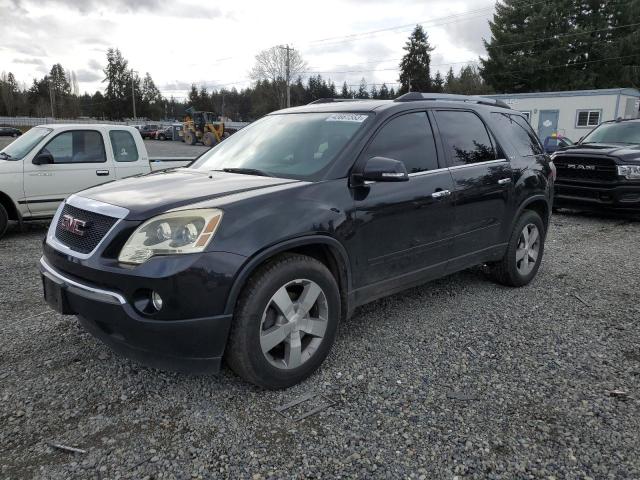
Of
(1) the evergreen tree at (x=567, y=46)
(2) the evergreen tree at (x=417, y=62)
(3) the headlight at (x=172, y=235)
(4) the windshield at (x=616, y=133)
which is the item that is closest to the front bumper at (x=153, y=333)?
(3) the headlight at (x=172, y=235)

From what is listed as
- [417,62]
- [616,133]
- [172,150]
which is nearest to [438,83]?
[417,62]

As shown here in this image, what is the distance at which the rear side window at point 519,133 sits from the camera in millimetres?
5031

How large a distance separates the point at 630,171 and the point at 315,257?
7.59 metres

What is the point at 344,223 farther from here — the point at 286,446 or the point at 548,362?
the point at 548,362

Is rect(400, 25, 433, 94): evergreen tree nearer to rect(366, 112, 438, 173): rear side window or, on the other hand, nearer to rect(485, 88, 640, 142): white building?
rect(485, 88, 640, 142): white building

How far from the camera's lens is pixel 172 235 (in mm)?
2764

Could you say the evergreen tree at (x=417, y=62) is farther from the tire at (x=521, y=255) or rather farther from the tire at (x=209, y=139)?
the tire at (x=521, y=255)

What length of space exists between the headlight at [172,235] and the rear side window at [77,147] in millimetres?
5620

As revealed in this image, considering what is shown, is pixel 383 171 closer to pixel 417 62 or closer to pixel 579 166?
pixel 579 166

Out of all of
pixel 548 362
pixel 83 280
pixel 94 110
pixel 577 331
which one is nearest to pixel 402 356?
pixel 548 362

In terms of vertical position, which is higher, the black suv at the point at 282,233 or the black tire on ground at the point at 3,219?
the black suv at the point at 282,233

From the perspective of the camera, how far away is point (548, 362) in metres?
3.57

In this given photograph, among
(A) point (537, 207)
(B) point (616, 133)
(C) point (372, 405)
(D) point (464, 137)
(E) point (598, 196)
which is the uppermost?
(B) point (616, 133)

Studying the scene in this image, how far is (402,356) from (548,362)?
1004 millimetres
